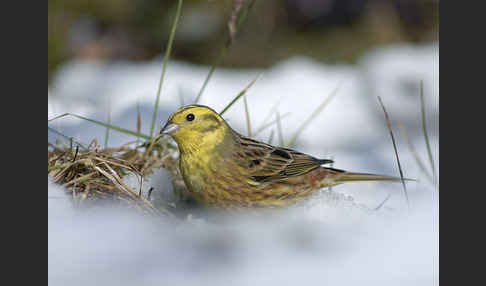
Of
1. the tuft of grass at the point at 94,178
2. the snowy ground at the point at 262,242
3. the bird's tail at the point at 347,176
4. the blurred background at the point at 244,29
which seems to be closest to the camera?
the snowy ground at the point at 262,242

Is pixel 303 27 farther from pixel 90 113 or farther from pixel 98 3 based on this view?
pixel 90 113

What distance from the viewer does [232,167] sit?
196 cm

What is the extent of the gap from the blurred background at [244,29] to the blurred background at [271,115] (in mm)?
18

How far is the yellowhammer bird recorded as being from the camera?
1.88 metres

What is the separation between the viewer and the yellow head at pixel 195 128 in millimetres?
1865

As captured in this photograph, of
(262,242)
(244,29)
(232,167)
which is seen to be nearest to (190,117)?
(232,167)

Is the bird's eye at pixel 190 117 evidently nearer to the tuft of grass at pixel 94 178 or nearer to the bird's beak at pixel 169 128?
the bird's beak at pixel 169 128

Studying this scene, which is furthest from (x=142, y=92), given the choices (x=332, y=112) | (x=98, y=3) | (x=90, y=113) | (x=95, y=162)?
(x=98, y=3)

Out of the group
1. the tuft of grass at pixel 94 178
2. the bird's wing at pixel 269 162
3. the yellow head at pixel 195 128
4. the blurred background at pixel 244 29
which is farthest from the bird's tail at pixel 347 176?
the blurred background at pixel 244 29

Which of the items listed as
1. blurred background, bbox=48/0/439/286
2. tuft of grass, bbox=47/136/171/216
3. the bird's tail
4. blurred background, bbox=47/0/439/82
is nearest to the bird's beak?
tuft of grass, bbox=47/136/171/216

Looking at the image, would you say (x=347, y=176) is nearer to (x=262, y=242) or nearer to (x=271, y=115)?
(x=262, y=242)

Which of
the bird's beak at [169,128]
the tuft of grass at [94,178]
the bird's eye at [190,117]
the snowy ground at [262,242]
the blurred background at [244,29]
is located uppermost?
the blurred background at [244,29]

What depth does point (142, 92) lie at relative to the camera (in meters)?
3.84

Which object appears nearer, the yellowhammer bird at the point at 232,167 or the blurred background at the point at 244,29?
the yellowhammer bird at the point at 232,167
